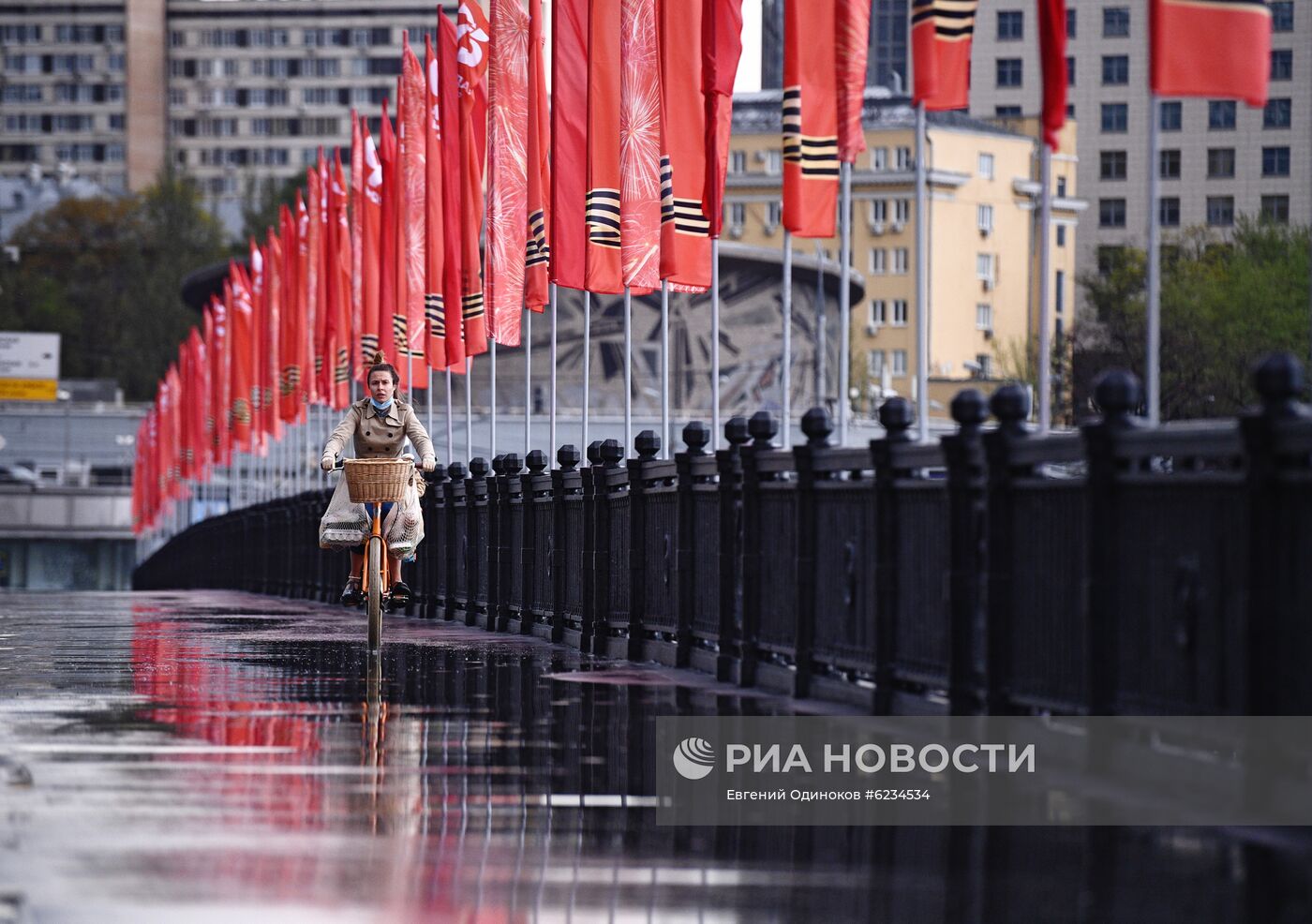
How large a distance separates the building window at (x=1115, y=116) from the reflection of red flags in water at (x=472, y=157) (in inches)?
4764

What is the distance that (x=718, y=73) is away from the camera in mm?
18781

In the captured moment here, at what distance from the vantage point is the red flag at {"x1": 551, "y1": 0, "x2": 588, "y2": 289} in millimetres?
22531

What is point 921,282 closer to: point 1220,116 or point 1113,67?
point 1220,116

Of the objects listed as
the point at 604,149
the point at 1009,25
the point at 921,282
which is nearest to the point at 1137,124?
the point at 1009,25

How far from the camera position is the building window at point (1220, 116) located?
13988 centimetres

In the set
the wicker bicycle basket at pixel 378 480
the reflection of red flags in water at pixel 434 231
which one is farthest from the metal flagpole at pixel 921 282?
the reflection of red flags in water at pixel 434 231

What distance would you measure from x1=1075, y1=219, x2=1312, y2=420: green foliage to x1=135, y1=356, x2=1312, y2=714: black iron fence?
74.8 metres

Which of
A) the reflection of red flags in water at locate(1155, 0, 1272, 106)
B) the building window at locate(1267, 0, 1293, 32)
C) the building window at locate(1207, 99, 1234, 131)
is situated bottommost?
the reflection of red flags in water at locate(1155, 0, 1272, 106)

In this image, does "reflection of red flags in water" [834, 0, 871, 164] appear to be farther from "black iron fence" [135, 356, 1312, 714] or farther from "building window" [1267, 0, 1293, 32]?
"building window" [1267, 0, 1293, 32]

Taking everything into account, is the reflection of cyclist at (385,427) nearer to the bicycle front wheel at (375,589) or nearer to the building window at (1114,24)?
the bicycle front wheel at (375,589)

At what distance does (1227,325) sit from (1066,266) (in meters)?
48.4

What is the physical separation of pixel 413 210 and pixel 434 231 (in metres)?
1.27

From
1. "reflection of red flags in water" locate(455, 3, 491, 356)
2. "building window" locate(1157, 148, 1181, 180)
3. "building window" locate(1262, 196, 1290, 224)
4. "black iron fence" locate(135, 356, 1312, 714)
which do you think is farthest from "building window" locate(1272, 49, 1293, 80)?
"black iron fence" locate(135, 356, 1312, 714)

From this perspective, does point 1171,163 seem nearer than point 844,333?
No
